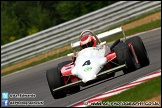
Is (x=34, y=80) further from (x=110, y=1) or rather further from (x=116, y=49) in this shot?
(x=110, y=1)

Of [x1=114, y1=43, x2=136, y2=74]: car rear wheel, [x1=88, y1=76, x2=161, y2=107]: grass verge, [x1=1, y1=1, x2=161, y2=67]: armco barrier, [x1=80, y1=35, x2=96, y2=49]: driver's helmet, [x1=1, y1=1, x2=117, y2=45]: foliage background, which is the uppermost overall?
[x1=1, y1=1, x2=117, y2=45]: foliage background

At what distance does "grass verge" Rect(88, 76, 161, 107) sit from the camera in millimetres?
7751

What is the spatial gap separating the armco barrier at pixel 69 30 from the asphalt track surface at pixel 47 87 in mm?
2449

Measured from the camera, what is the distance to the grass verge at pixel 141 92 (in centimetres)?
775

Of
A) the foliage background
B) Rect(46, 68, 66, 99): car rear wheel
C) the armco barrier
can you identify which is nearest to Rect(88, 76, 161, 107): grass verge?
Rect(46, 68, 66, 99): car rear wheel

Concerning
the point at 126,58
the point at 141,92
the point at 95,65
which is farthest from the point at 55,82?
the point at 141,92

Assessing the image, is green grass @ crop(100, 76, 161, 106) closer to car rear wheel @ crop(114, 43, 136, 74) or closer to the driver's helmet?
car rear wheel @ crop(114, 43, 136, 74)

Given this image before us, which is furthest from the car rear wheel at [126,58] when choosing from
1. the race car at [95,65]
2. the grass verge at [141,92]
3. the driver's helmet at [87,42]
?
the driver's helmet at [87,42]

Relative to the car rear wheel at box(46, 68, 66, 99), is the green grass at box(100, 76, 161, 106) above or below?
below

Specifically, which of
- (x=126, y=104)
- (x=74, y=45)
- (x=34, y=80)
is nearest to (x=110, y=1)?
(x=34, y=80)

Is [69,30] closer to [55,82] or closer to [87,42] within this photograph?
[87,42]

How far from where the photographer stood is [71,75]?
365 inches

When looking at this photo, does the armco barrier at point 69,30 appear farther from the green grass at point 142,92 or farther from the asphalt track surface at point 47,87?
the green grass at point 142,92

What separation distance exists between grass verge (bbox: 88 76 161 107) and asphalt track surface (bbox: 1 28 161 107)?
57 cm
